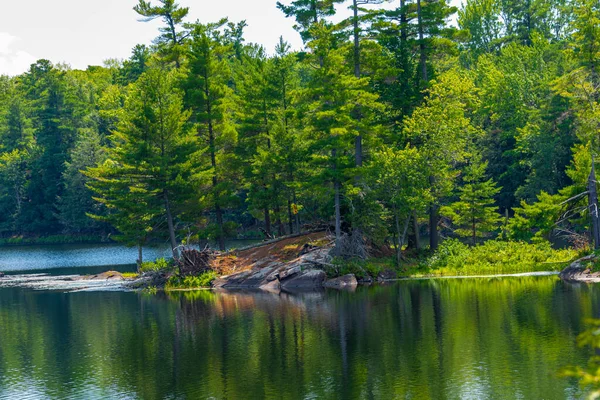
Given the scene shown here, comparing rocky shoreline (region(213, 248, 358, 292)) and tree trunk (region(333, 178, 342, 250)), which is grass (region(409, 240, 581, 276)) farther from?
rocky shoreline (region(213, 248, 358, 292))

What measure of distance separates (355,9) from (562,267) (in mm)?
23439

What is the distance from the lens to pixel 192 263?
52.4m

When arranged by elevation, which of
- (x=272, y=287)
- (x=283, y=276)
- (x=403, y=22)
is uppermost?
(x=403, y=22)

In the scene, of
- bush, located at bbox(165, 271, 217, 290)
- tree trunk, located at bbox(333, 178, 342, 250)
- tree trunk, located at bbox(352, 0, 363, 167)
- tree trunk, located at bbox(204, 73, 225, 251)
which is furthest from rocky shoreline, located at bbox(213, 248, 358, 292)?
tree trunk, located at bbox(204, 73, 225, 251)

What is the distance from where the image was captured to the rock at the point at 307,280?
47.2 m

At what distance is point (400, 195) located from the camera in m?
48.7

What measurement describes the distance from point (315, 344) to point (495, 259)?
22.4 metres

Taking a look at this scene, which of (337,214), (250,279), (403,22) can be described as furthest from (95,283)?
(403,22)

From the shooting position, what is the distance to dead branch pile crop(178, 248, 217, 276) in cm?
5234

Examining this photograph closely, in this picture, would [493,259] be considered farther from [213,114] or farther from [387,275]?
[213,114]

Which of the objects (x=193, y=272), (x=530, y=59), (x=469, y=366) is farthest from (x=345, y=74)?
(x=530, y=59)

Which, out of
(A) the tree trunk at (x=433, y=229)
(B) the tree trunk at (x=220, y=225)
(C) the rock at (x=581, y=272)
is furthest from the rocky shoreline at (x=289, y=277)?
(C) the rock at (x=581, y=272)

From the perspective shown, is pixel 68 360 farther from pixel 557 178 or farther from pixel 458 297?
pixel 557 178

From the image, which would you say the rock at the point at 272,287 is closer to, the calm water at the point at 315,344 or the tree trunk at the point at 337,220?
the calm water at the point at 315,344
